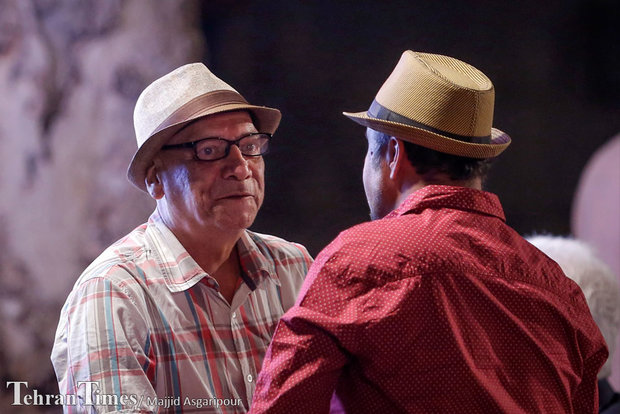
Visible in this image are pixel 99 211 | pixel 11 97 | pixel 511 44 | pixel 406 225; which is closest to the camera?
pixel 406 225

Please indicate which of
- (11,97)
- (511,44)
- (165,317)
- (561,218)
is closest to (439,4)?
(511,44)

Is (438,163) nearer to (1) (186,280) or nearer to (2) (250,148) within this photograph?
(2) (250,148)

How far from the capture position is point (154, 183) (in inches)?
82.7

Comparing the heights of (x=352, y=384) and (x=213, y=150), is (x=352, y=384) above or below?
below

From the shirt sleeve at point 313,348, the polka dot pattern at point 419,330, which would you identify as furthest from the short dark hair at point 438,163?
the shirt sleeve at point 313,348

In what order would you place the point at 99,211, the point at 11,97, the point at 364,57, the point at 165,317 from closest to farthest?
the point at 165,317, the point at 11,97, the point at 99,211, the point at 364,57

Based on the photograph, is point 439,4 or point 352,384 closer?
point 352,384

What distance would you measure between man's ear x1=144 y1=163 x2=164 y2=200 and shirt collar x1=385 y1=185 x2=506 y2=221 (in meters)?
0.80

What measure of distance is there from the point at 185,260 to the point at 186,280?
0.21 ft

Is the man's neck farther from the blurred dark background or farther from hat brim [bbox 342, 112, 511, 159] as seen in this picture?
the blurred dark background

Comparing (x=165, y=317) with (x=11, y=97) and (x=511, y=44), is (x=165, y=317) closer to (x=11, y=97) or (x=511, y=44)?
(x=11, y=97)

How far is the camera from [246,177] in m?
2.05

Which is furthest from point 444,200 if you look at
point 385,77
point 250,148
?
point 385,77

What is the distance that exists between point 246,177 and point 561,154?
84.1 inches
